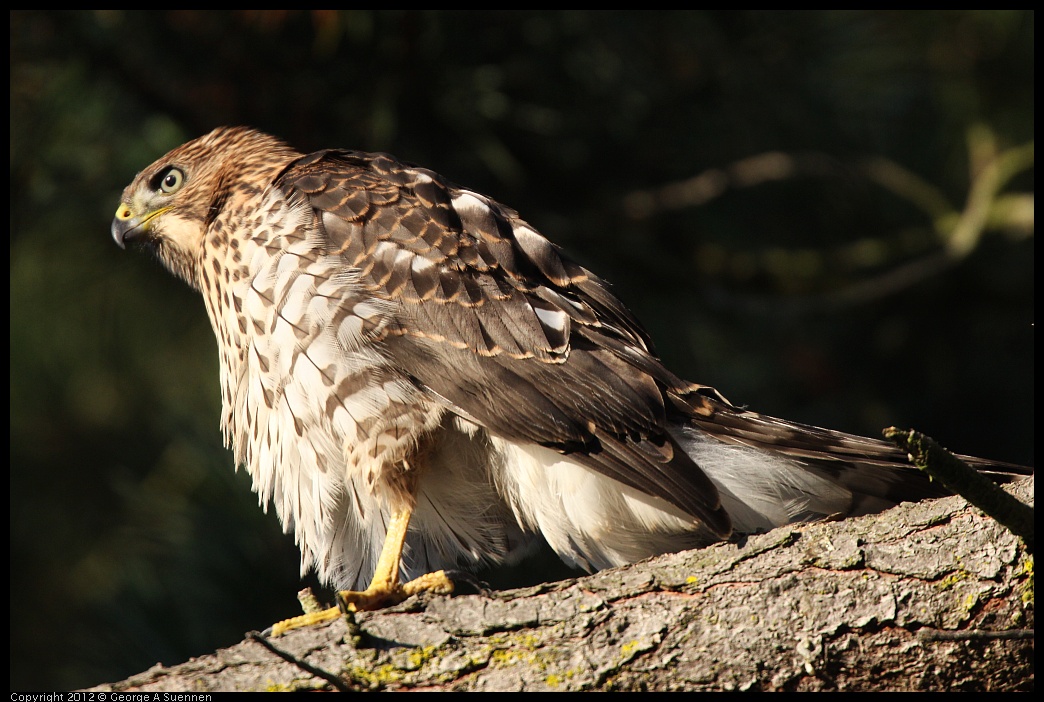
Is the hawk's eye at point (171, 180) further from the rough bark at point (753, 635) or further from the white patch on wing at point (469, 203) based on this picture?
the rough bark at point (753, 635)

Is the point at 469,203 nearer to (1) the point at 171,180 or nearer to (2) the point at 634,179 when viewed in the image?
(1) the point at 171,180

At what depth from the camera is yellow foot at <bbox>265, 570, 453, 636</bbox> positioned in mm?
2498

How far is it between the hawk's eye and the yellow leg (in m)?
1.60

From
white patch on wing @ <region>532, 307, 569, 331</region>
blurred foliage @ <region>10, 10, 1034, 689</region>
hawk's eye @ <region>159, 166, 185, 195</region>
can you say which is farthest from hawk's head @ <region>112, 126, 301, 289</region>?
white patch on wing @ <region>532, 307, 569, 331</region>

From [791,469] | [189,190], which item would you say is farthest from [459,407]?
[189,190]

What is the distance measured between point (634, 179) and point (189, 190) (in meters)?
2.12

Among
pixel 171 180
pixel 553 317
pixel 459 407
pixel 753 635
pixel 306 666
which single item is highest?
pixel 171 180

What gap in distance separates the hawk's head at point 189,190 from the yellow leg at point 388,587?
1321mm

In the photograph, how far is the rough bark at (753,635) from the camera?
6.68 feet

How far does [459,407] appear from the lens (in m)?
2.67

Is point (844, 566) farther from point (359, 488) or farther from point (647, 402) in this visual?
point (359, 488)

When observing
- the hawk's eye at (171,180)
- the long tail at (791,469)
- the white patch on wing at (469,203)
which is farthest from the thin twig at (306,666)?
the hawk's eye at (171,180)

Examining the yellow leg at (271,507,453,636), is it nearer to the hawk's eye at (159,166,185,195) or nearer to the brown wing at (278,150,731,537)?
the brown wing at (278,150,731,537)

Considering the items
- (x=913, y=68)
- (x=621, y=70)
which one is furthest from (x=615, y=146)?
(x=913, y=68)
